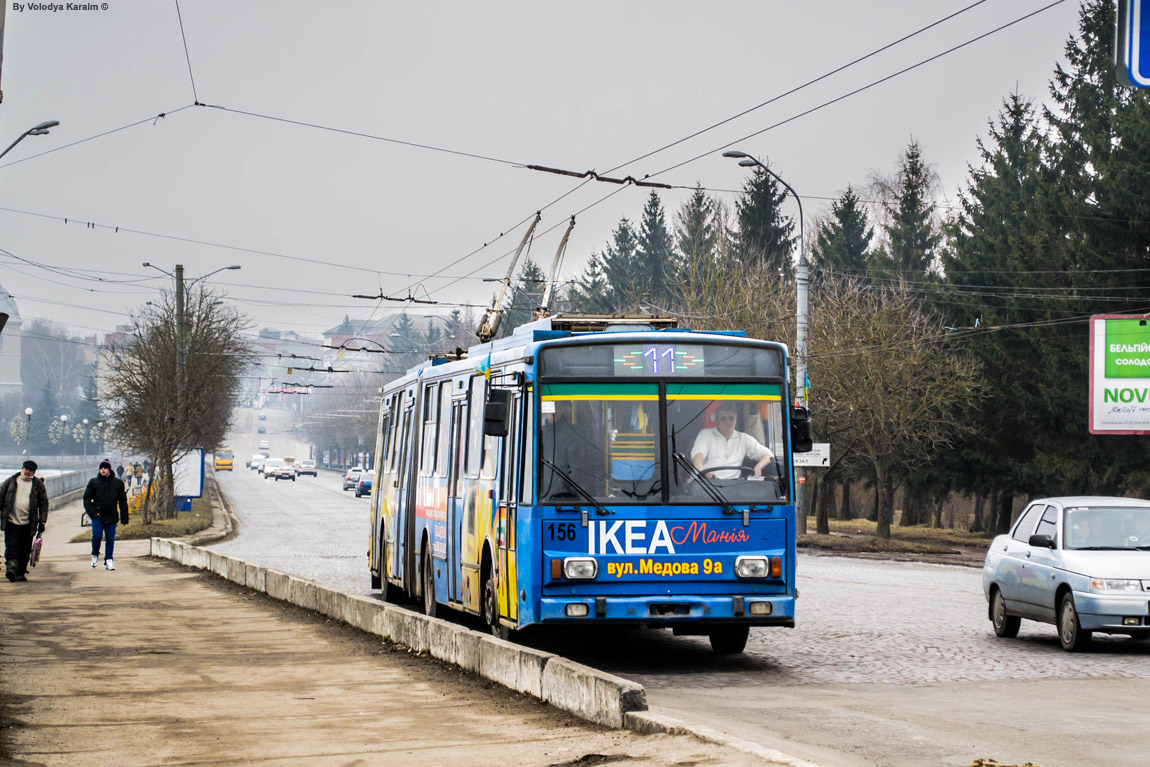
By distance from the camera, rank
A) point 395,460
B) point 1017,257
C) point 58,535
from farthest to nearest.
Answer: point 1017,257 → point 58,535 → point 395,460

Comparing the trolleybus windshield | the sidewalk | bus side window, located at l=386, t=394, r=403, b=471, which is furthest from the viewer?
bus side window, located at l=386, t=394, r=403, b=471

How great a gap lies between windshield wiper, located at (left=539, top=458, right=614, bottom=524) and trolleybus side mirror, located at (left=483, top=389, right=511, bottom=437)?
1.40ft

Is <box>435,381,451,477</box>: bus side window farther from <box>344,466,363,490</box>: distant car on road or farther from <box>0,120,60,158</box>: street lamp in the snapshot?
<box>344,466,363,490</box>: distant car on road

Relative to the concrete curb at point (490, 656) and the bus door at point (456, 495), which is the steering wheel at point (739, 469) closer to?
the concrete curb at point (490, 656)

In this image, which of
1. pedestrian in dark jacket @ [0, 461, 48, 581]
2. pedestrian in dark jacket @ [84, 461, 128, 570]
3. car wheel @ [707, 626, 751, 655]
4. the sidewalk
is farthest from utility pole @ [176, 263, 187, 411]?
car wheel @ [707, 626, 751, 655]

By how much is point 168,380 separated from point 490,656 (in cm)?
3812

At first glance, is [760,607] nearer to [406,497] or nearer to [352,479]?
[406,497]

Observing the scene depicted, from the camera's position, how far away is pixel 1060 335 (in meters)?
49.9

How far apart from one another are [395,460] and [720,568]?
842cm

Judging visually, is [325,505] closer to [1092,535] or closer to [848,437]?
[848,437]

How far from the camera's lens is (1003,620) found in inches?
632

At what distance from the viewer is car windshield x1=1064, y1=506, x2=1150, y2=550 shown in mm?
14992

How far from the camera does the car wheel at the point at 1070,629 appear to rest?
1437 cm

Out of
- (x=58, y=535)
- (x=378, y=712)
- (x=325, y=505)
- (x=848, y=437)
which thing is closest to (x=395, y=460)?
(x=378, y=712)
